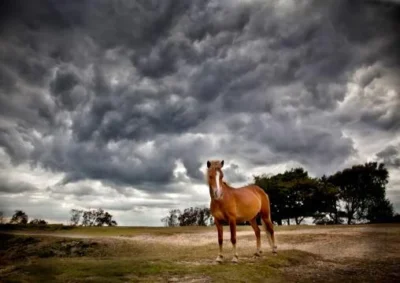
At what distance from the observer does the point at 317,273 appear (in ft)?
30.5

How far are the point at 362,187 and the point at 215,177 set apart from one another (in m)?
46.3

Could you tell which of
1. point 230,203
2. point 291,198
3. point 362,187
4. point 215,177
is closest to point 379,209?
point 362,187

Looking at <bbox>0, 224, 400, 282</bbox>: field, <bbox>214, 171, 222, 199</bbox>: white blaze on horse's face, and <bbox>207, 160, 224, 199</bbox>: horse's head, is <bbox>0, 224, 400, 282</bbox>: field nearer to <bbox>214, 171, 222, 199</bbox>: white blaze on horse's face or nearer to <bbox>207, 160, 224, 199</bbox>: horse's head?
<bbox>214, 171, 222, 199</bbox>: white blaze on horse's face

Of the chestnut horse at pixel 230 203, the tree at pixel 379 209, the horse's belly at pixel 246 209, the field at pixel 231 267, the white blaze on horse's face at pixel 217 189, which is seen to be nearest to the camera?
the field at pixel 231 267

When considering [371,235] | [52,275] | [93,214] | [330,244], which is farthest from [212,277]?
[93,214]

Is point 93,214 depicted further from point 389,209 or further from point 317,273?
point 317,273

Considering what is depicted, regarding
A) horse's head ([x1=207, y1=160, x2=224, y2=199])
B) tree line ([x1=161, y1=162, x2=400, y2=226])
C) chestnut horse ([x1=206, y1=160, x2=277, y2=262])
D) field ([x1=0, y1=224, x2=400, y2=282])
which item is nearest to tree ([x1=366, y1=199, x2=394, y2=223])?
tree line ([x1=161, y1=162, x2=400, y2=226])

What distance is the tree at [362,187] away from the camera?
48237 mm

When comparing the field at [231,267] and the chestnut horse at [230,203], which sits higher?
the chestnut horse at [230,203]

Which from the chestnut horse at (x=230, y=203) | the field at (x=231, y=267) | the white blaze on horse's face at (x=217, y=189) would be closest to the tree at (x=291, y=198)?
the field at (x=231, y=267)

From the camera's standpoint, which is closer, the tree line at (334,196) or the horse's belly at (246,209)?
the horse's belly at (246,209)

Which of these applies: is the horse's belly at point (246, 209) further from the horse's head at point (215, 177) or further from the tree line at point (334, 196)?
the tree line at point (334, 196)

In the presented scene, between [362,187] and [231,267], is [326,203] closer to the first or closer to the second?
[362,187]

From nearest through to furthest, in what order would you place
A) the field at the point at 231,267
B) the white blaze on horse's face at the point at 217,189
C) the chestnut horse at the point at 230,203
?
1. the field at the point at 231,267
2. the white blaze on horse's face at the point at 217,189
3. the chestnut horse at the point at 230,203
